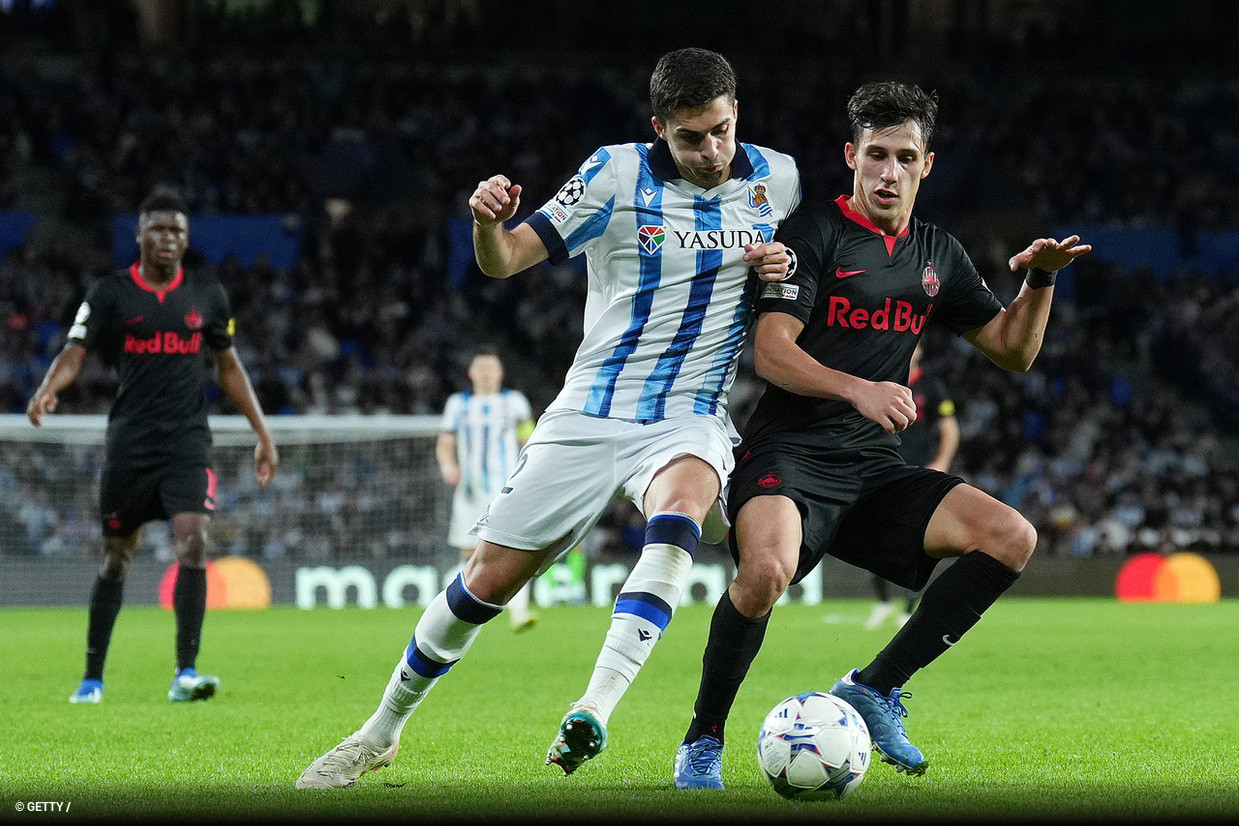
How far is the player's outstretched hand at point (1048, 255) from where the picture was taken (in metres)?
4.77

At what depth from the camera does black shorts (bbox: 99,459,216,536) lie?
724cm

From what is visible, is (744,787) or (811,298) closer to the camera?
(744,787)

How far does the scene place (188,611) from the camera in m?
7.27

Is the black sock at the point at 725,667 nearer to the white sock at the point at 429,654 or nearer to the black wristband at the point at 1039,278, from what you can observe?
the white sock at the point at 429,654

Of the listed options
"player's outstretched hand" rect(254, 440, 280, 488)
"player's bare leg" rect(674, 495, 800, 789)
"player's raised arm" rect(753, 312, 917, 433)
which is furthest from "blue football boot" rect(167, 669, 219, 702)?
"player's raised arm" rect(753, 312, 917, 433)

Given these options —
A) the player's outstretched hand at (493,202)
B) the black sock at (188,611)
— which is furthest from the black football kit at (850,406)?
the black sock at (188,611)

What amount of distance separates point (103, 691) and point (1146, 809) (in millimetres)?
5386

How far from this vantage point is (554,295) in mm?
22578

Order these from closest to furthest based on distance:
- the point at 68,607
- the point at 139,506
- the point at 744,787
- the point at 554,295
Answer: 1. the point at 744,787
2. the point at 139,506
3. the point at 68,607
4. the point at 554,295

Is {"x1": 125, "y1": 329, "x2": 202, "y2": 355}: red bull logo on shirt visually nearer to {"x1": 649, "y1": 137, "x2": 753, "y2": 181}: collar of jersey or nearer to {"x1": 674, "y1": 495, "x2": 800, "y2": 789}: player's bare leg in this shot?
{"x1": 649, "y1": 137, "x2": 753, "y2": 181}: collar of jersey

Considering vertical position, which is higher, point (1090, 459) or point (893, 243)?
point (893, 243)

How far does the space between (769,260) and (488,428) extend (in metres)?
8.27

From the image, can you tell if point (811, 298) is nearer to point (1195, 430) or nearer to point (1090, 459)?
point (1090, 459)

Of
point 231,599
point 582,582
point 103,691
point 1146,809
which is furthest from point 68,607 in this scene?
point 1146,809
